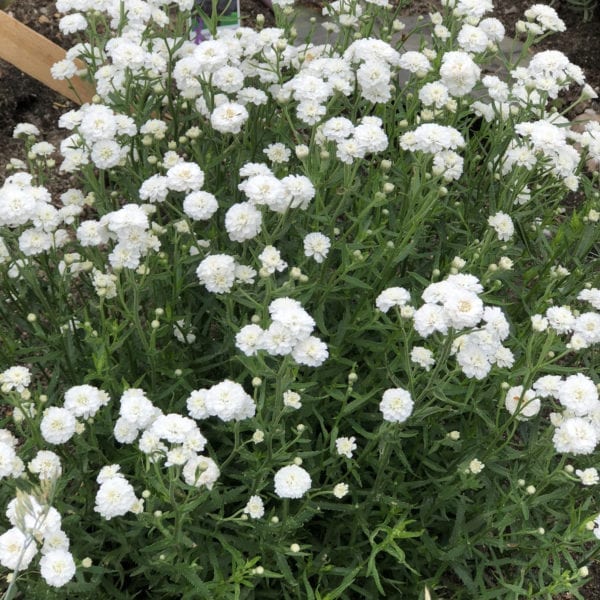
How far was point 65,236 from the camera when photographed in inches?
117

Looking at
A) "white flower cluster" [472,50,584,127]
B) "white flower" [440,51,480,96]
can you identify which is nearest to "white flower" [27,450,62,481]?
"white flower" [440,51,480,96]

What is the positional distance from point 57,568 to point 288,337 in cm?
86

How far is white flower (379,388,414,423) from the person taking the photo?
2.37m

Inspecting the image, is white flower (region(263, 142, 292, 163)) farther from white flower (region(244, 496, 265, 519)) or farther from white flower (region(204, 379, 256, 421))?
white flower (region(244, 496, 265, 519))

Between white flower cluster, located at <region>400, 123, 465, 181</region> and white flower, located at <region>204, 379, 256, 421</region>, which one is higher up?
white flower cluster, located at <region>400, 123, 465, 181</region>

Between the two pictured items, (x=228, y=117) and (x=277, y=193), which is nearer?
(x=277, y=193)

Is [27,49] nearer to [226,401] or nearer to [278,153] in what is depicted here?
[278,153]

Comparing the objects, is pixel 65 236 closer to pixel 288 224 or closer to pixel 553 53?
pixel 288 224

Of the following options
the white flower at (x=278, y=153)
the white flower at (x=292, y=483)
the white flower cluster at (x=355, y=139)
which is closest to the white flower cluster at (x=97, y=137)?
the white flower at (x=278, y=153)

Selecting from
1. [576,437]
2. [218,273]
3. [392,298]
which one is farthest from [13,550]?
[576,437]

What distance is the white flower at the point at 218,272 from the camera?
2.60m

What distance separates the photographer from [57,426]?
233 centimetres

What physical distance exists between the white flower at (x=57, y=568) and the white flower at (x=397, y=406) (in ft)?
3.23

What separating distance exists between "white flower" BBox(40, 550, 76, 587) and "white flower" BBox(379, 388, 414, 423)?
3.23 feet
